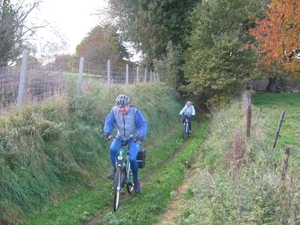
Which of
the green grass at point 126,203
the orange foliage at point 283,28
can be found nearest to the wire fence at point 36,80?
the green grass at point 126,203

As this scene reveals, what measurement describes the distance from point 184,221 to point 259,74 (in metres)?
16.9

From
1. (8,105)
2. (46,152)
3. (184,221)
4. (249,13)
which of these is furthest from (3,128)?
(249,13)

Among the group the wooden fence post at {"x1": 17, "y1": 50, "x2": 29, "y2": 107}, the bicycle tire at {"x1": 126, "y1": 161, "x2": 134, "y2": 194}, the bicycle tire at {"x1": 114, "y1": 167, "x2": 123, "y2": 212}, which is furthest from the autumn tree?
the bicycle tire at {"x1": 114, "y1": 167, "x2": 123, "y2": 212}

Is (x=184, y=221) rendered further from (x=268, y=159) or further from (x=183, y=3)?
(x=183, y=3)

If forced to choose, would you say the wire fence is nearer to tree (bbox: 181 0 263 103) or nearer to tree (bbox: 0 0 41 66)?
tree (bbox: 0 0 41 66)

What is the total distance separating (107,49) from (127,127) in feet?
102

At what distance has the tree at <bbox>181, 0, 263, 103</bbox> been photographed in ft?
65.2

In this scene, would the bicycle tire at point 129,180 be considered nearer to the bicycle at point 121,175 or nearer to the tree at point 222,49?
the bicycle at point 121,175

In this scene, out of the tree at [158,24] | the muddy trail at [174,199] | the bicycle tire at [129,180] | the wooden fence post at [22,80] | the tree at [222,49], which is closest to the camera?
the muddy trail at [174,199]

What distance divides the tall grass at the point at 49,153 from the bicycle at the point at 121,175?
107 centimetres

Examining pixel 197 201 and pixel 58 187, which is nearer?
pixel 197 201

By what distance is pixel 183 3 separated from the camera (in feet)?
80.7

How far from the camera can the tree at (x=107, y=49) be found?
36344 mm

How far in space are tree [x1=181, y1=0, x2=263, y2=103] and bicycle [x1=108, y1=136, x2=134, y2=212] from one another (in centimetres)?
1369
